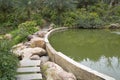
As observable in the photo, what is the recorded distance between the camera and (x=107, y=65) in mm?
9008

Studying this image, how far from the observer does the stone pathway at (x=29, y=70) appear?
6.77 metres

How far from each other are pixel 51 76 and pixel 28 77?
0.80m

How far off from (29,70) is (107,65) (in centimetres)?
337

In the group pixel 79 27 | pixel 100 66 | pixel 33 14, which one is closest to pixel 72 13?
pixel 79 27

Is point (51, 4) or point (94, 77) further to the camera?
point (51, 4)

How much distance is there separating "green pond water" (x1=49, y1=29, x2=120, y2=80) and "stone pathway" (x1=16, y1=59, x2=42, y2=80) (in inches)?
95.0

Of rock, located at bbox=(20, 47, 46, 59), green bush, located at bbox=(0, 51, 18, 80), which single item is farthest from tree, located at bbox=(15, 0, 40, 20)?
green bush, located at bbox=(0, 51, 18, 80)

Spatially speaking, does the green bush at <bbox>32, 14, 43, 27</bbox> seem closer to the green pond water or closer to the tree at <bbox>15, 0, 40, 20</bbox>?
the tree at <bbox>15, 0, 40, 20</bbox>

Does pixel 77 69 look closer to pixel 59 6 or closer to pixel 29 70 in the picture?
pixel 29 70

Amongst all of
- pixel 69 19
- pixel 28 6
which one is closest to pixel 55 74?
pixel 69 19

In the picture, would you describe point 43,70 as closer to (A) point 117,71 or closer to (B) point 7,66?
(B) point 7,66

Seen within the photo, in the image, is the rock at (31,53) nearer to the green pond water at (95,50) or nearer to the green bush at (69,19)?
the green pond water at (95,50)

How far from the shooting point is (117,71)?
8289 millimetres

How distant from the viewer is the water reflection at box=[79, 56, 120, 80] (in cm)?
820
